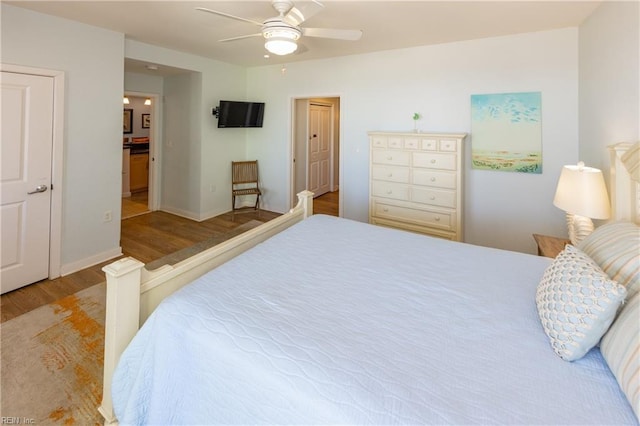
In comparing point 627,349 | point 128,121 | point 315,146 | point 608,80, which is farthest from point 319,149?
point 627,349

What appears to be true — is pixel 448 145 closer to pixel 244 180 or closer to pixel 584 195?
pixel 584 195

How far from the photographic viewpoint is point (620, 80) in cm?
217

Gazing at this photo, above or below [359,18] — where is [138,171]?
below

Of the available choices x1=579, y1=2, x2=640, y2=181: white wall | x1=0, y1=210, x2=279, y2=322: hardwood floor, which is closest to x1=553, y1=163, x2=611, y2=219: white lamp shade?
x1=579, y1=2, x2=640, y2=181: white wall

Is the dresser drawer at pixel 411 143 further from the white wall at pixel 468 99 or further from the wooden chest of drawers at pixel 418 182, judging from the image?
the white wall at pixel 468 99

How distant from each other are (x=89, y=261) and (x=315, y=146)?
4.37m

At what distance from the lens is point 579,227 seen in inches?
87.8

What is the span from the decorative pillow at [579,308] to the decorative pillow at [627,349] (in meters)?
0.03

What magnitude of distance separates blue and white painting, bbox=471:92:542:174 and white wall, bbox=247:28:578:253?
66 mm

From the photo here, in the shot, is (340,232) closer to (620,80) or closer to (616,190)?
(616,190)

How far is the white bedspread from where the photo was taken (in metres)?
0.89

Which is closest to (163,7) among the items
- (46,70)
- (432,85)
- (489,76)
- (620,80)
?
(46,70)

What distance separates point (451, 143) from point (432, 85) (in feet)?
3.07

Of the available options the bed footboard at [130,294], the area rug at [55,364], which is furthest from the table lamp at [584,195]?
the area rug at [55,364]
